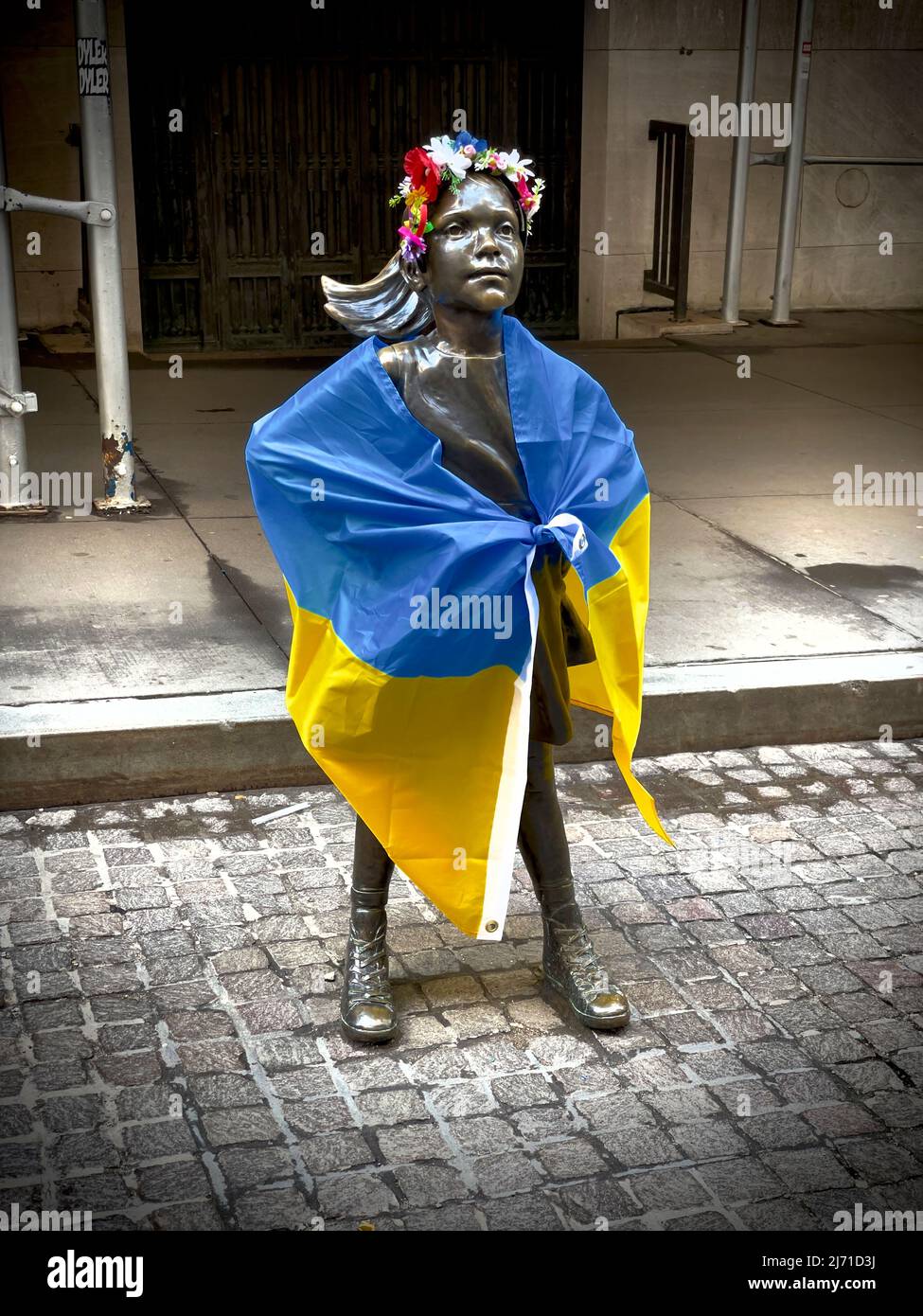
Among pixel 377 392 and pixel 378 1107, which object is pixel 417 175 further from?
pixel 378 1107

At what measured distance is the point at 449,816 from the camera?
376 centimetres

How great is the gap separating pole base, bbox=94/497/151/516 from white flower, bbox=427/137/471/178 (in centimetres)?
425

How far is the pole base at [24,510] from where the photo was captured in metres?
7.46

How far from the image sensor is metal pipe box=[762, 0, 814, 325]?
1109 centimetres

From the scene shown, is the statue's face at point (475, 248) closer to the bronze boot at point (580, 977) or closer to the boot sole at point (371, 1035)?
the bronze boot at point (580, 977)

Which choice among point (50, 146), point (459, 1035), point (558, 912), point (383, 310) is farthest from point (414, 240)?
point (50, 146)

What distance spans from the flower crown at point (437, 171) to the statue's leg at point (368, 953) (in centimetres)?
147

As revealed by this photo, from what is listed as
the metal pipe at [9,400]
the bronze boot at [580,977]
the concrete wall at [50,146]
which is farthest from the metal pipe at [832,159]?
the bronze boot at [580,977]

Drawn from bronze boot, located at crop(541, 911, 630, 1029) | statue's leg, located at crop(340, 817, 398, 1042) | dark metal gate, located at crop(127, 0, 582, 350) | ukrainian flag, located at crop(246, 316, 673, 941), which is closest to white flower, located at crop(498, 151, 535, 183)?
ukrainian flag, located at crop(246, 316, 673, 941)

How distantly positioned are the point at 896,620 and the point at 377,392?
Answer: 343 centimetres

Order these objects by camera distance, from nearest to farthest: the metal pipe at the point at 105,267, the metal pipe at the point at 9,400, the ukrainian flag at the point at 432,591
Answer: the ukrainian flag at the point at 432,591 → the metal pipe at the point at 105,267 → the metal pipe at the point at 9,400

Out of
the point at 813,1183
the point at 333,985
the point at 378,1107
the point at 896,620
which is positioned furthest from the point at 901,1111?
the point at 896,620

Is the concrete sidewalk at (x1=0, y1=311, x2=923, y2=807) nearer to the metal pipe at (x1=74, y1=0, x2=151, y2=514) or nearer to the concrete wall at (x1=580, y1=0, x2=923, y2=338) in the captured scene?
the metal pipe at (x1=74, y1=0, x2=151, y2=514)

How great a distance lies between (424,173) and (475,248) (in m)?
0.22
